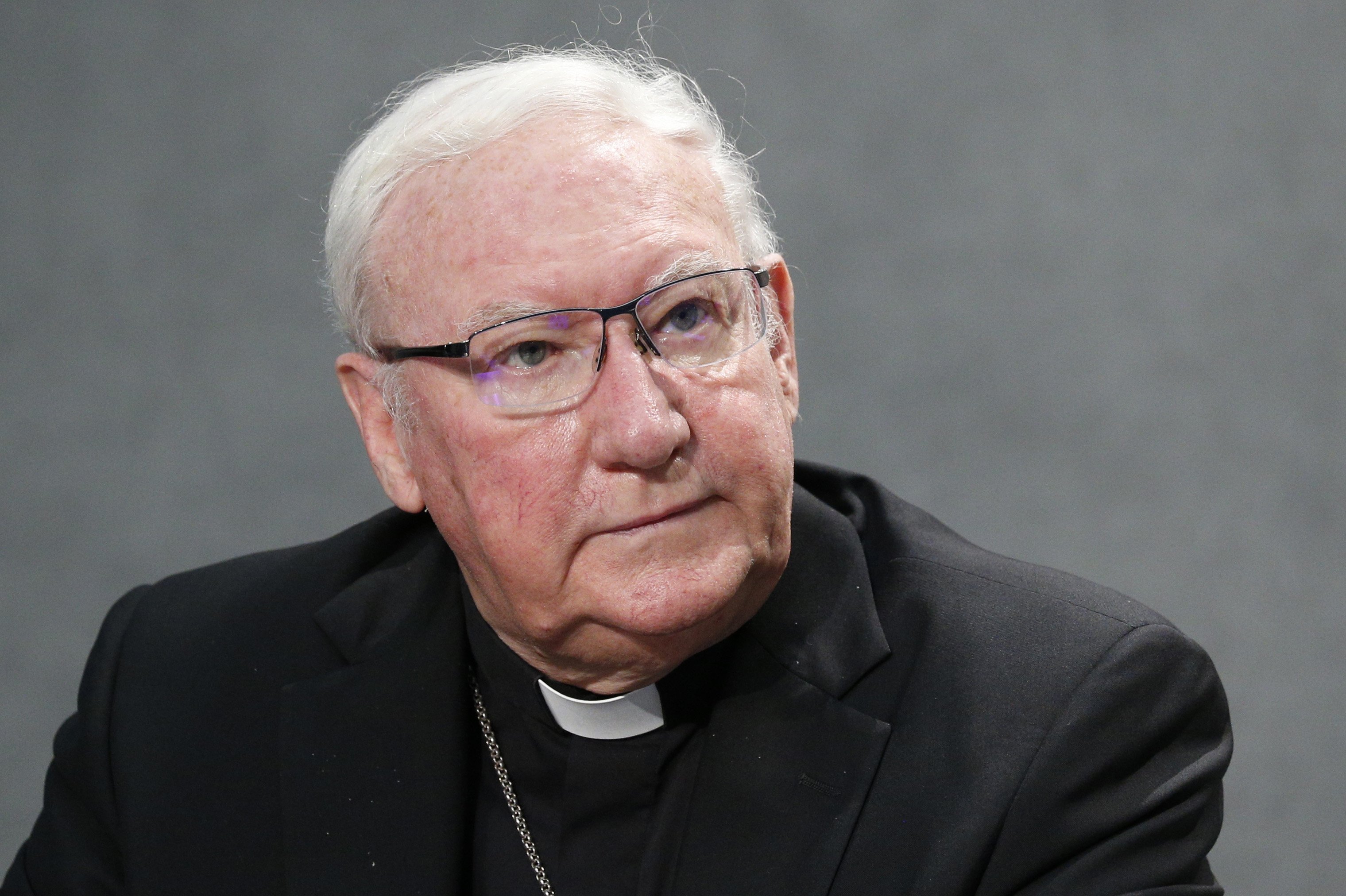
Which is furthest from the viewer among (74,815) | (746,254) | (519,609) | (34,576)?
(34,576)

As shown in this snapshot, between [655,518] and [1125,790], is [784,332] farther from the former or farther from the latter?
[1125,790]

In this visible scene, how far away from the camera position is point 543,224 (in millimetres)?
1837

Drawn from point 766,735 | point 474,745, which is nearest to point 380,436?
point 474,745

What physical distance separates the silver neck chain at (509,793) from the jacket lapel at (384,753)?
3 centimetres

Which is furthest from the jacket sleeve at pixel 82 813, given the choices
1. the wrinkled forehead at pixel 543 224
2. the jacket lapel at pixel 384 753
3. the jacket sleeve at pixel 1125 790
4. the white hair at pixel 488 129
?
the jacket sleeve at pixel 1125 790

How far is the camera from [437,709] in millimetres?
2211

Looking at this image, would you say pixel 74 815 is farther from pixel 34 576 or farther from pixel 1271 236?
pixel 1271 236

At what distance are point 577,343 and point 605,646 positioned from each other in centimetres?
40

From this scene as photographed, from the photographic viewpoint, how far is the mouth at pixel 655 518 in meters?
1.79

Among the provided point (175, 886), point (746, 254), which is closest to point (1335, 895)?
point (746, 254)

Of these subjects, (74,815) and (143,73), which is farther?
(143,73)

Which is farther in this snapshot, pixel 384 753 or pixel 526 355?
pixel 384 753

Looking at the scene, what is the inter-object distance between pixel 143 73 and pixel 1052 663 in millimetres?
2212

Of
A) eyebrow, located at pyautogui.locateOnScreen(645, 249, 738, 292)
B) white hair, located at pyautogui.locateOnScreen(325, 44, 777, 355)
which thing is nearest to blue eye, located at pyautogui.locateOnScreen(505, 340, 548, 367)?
eyebrow, located at pyautogui.locateOnScreen(645, 249, 738, 292)
